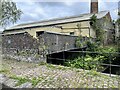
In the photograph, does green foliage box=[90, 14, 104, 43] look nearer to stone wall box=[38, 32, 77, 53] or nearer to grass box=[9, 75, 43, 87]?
stone wall box=[38, 32, 77, 53]

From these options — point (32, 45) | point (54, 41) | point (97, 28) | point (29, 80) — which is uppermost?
point (97, 28)

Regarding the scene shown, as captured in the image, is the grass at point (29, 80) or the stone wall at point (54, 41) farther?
the stone wall at point (54, 41)

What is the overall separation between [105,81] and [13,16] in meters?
17.2

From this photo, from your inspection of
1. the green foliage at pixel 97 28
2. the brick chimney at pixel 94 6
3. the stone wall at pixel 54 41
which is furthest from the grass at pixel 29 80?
the brick chimney at pixel 94 6

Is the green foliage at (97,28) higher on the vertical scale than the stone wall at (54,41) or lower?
higher

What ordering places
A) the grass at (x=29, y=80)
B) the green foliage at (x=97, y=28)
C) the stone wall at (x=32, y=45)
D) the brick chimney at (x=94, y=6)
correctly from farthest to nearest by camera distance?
the brick chimney at (x=94, y=6) < the green foliage at (x=97, y=28) < the stone wall at (x=32, y=45) < the grass at (x=29, y=80)

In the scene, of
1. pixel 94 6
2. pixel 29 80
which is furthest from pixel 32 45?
pixel 94 6

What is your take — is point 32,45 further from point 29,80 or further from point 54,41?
point 29,80

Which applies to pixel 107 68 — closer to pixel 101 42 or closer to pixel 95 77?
pixel 101 42

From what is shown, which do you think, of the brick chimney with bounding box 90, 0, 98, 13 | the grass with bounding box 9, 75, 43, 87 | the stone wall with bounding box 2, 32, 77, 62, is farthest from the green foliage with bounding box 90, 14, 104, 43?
the grass with bounding box 9, 75, 43, 87

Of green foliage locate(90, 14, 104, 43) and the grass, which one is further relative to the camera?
green foliage locate(90, 14, 104, 43)

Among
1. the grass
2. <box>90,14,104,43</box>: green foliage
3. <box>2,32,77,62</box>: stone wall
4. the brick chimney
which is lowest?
the grass

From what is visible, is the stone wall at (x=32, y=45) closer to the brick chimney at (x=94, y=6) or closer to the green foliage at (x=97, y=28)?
the green foliage at (x=97, y=28)

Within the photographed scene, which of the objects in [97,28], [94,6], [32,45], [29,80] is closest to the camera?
[29,80]
